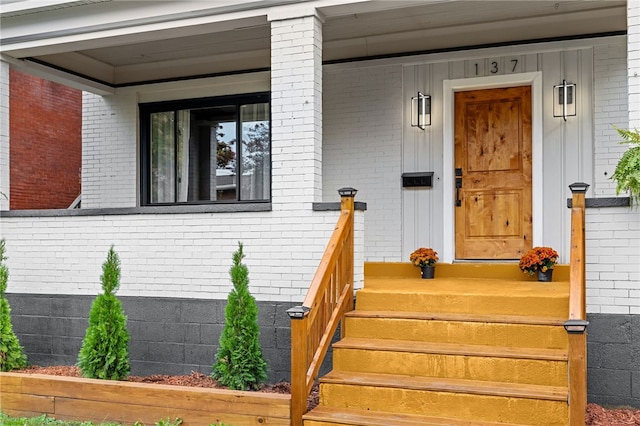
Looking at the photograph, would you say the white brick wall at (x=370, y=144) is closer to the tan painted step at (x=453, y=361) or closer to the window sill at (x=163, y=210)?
the window sill at (x=163, y=210)

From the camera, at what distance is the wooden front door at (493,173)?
672 centimetres

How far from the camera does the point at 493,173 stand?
6832 millimetres

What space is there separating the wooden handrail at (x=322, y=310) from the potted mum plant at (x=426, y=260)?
4.73 feet

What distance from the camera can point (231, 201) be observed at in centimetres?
823

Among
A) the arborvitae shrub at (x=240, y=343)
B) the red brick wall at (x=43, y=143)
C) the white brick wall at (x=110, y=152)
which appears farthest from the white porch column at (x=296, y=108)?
the red brick wall at (x=43, y=143)

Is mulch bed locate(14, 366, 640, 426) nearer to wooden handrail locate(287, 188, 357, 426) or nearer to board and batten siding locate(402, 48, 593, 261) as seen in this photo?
wooden handrail locate(287, 188, 357, 426)

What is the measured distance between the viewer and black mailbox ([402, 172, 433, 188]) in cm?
697

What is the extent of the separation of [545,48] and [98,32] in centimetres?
458

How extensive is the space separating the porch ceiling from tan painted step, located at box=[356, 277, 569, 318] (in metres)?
2.50

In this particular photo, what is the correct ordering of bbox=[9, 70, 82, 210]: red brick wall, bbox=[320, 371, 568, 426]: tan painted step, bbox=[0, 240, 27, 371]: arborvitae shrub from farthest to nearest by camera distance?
bbox=[9, 70, 82, 210]: red brick wall, bbox=[0, 240, 27, 371]: arborvitae shrub, bbox=[320, 371, 568, 426]: tan painted step

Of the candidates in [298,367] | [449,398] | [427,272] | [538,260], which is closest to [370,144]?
[427,272]

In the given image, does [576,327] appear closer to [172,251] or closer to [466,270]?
[466,270]

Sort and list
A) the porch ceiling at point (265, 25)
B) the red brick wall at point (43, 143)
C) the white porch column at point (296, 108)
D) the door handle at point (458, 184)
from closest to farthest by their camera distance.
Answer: the white porch column at point (296, 108) < the porch ceiling at point (265, 25) < the door handle at point (458, 184) < the red brick wall at point (43, 143)

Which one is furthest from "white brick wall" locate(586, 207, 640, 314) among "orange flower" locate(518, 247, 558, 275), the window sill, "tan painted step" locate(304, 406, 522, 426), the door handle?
the window sill
